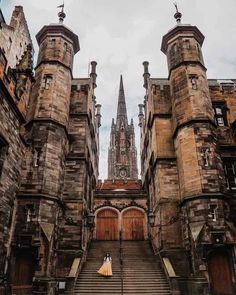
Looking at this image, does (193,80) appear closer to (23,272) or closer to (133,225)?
(133,225)

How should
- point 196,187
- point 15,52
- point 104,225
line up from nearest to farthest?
1. point 196,187
2. point 15,52
3. point 104,225

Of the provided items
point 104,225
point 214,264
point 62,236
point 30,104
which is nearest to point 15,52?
point 30,104

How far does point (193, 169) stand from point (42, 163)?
852 cm

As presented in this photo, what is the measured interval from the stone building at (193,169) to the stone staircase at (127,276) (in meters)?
1.01

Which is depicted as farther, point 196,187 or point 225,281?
point 196,187

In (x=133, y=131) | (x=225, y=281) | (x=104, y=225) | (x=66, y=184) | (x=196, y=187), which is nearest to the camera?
(x=225, y=281)

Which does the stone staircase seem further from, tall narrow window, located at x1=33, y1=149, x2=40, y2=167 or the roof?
the roof

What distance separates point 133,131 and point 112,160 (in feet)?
33.1

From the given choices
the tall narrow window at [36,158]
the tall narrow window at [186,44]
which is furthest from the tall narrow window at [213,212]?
the tall narrow window at [186,44]

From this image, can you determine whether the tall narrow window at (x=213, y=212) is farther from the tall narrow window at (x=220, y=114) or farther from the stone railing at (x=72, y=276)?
the stone railing at (x=72, y=276)

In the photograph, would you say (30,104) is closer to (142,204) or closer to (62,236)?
(62,236)

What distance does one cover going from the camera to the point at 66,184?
57.9ft

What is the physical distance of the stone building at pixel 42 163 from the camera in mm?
13047

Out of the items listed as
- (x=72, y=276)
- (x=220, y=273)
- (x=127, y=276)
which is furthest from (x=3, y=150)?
(x=220, y=273)
